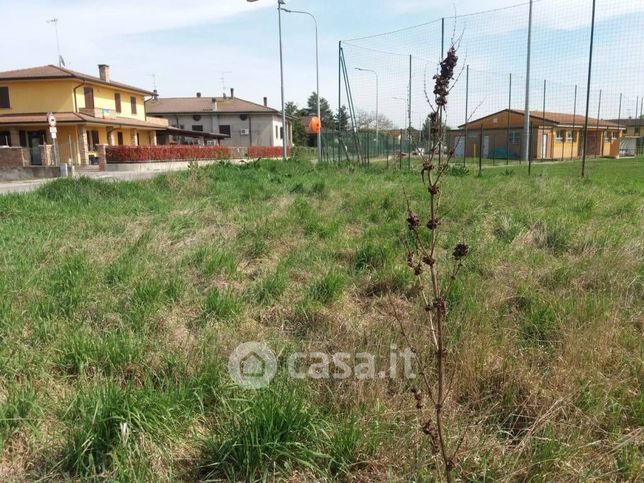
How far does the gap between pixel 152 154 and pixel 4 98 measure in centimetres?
1498

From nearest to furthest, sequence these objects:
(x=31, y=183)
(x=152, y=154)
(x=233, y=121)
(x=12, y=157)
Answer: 1. (x=31, y=183)
2. (x=12, y=157)
3. (x=152, y=154)
4. (x=233, y=121)

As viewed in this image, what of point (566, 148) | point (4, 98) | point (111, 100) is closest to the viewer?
point (4, 98)

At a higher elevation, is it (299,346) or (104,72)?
(104,72)

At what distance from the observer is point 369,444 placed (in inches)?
88.4

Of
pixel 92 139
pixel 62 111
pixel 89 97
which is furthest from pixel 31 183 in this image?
pixel 89 97

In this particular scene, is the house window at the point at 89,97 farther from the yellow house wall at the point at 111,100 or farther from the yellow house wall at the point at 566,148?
the yellow house wall at the point at 566,148

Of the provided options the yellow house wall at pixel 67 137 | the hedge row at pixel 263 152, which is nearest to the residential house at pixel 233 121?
the hedge row at pixel 263 152

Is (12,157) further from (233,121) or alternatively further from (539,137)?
(233,121)

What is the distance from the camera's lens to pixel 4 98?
3484 cm

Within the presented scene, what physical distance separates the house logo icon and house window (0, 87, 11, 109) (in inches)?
1555

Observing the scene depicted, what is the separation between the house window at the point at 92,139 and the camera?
33.7m

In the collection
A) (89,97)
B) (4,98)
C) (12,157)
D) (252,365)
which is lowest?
(252,365)

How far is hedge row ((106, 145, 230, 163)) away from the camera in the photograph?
27297 millimetres

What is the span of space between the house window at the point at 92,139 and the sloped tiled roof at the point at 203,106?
884 inches
